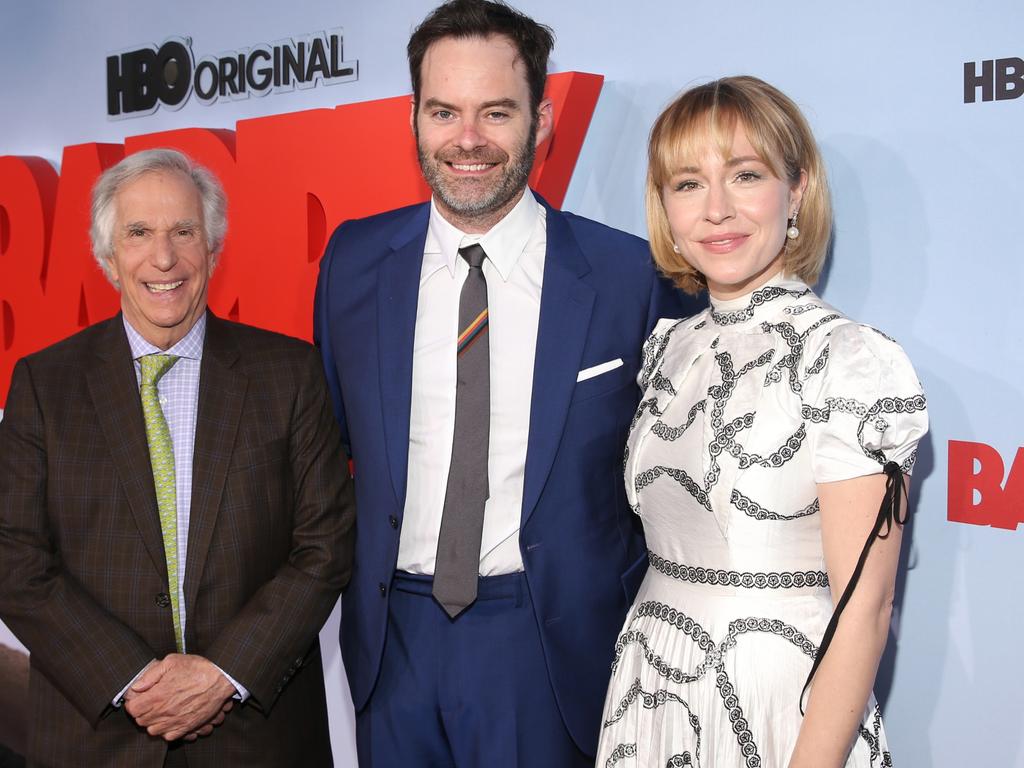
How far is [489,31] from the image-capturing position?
2154 millimetres

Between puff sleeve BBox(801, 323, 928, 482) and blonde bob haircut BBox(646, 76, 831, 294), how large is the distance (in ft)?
0.90

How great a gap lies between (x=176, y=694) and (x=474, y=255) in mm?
1048

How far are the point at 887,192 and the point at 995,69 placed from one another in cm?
31

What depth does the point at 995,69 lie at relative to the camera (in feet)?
6.76

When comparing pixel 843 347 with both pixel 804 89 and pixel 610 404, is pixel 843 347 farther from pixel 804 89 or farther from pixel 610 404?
pixel 804 89

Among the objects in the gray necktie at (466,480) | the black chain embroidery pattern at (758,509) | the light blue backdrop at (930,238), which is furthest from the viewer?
the light blue backdrop at (930,238)

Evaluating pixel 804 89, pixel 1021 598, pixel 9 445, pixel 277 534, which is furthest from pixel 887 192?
pixel 9 445

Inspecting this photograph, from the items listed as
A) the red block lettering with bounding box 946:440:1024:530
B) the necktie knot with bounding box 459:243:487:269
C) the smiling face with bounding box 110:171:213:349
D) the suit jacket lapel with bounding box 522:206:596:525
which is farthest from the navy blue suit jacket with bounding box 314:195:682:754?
the red block lettering with bounding box 946:440:1024:530

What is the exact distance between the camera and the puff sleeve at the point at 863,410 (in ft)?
5.11

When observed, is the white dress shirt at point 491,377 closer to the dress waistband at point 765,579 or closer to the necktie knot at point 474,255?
the necktie knot at point 474,255

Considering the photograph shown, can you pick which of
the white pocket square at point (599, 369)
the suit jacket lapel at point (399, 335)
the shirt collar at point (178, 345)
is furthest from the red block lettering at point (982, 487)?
the shirt collar at point (178, 345)

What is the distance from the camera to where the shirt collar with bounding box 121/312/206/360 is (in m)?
2.16

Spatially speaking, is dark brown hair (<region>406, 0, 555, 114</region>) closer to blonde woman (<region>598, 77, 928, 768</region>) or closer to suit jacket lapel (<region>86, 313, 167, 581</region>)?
blonde woman (<region>598, 77, 928, 768</region>)

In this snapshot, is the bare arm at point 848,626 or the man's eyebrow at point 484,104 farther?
the man's eyebrow at point 484,104
